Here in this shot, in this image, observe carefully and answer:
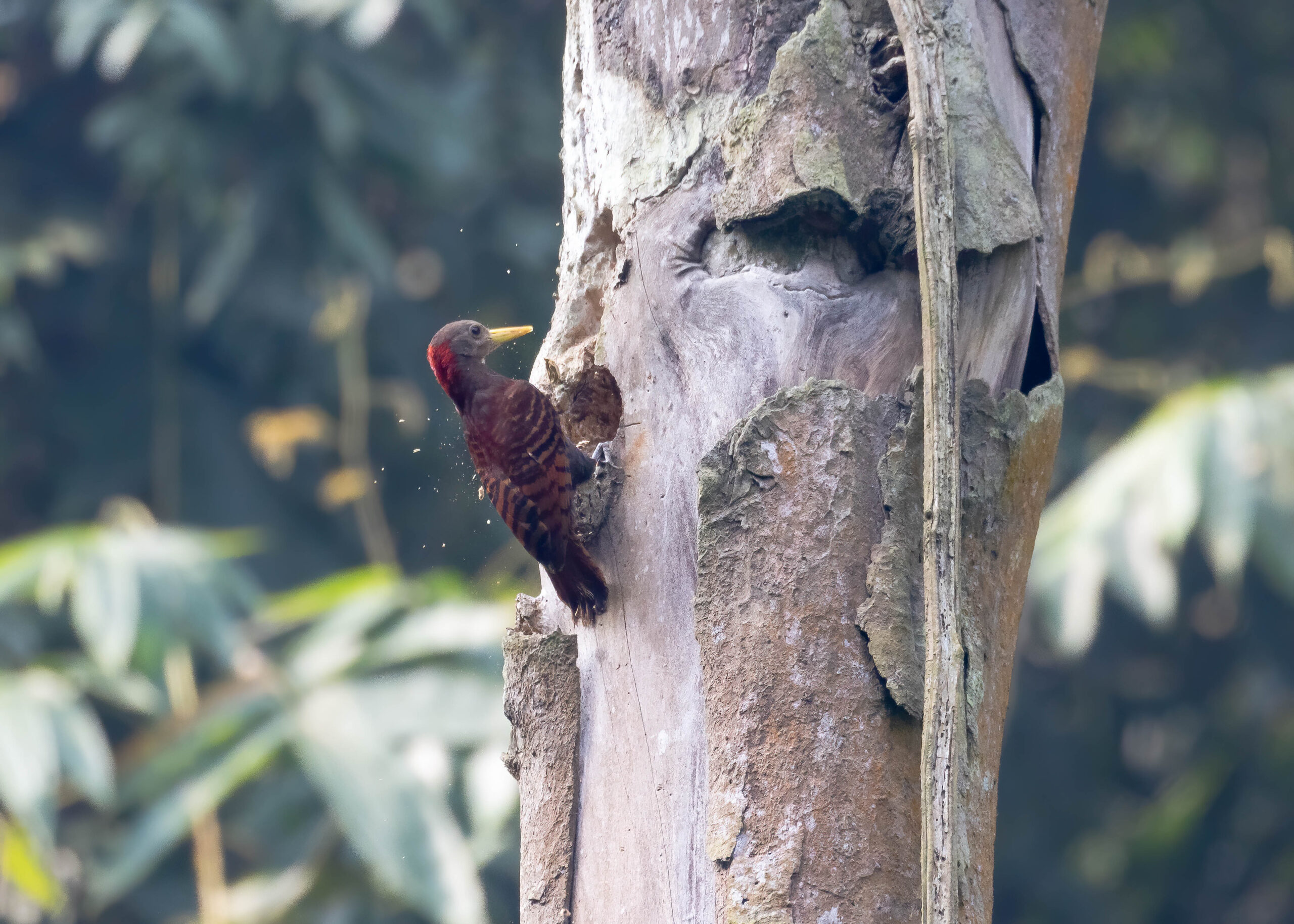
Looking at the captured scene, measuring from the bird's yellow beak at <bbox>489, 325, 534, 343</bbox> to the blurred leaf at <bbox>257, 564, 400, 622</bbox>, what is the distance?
1970mm

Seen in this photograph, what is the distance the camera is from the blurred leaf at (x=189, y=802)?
3.81 metres

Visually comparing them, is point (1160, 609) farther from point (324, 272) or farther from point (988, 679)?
point (324, 272)

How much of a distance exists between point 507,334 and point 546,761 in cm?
87

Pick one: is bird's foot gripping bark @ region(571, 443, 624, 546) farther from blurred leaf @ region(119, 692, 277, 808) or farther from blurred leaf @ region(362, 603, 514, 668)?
blurred leaf @ region(119, 692, 277, 808)

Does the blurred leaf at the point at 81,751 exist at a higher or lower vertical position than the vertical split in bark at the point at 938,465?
lower

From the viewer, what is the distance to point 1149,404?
289 inches

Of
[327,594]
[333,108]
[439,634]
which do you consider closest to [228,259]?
[333,108]

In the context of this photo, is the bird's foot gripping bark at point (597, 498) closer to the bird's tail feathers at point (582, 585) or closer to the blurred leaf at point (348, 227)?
the bird's tail feathers at point (582, 585)

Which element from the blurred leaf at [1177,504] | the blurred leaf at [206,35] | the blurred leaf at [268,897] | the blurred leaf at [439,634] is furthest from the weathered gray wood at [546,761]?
the blurred leaf at [206,35]

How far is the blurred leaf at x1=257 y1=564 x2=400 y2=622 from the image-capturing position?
Answer: 4.10 m

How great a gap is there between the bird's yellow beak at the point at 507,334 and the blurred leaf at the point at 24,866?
2.67 metres

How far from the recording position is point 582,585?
179cm

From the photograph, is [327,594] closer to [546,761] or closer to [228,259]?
[228,259]

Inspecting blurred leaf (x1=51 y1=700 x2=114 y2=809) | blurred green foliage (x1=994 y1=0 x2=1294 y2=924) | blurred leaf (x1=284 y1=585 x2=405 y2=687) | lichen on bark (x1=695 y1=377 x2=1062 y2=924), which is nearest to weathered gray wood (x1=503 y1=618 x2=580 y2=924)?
lichen on bark (x1=695 y1=377 x2=1062 y2=924)
